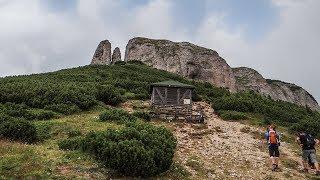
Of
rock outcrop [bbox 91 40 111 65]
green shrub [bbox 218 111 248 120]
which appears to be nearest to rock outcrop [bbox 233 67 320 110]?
rock outcrop [bbox 91 40 111 65]

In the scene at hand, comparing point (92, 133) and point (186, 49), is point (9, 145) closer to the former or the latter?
point (92, 133)

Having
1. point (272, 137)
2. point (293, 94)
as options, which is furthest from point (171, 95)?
point (293, 94)

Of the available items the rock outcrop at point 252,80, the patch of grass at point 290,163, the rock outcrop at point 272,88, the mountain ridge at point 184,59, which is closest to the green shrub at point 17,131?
the patch of grass at point 290,163

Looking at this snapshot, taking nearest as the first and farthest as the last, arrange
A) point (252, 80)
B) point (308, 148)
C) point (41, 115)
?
point (308, 148)
point (41, 115)
point (252, 80)

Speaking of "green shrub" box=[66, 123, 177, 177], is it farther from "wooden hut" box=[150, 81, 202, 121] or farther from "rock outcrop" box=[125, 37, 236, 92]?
"rock outcrop" box=[125, 37, 236, 92]

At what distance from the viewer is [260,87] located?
359 feet

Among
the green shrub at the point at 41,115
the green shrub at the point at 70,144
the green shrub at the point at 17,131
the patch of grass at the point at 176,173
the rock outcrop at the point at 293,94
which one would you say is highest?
the rock outcrop at the point at 293,94

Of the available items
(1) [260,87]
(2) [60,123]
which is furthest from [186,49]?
(2) [60,123]

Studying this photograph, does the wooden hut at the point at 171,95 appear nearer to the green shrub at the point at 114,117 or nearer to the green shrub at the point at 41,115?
the green shrub at the point at 114,117

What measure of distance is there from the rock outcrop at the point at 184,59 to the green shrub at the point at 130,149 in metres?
61.7

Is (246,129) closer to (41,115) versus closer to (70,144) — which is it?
(41,115)

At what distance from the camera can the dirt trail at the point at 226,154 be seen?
1997 cm

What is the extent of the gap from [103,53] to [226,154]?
232 ft

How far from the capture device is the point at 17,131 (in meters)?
21.6
